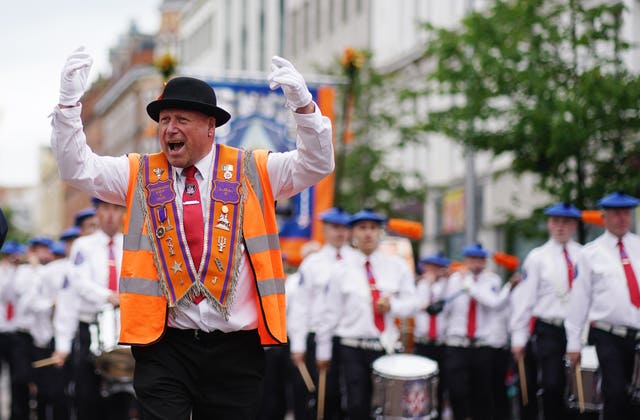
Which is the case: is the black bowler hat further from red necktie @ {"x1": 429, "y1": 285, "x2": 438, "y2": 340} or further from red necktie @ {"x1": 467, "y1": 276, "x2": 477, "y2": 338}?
red necktie @ {"x1": 429, "y1": 285, "x2": 438, "y2": 340}

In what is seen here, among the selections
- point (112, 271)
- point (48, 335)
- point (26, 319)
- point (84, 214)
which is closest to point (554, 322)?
point (112, 271)

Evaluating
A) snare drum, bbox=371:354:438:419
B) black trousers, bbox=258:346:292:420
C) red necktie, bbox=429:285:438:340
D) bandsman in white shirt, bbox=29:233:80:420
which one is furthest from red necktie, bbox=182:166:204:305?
red necktie, bbox=429:285:438:340

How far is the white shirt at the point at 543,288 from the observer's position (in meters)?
15.0

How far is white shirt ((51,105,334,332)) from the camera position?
7180 mm

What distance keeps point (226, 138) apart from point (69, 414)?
32.1 feet

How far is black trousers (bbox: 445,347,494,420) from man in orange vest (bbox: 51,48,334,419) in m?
11.0

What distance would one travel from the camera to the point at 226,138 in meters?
25.2

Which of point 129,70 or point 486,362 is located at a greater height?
point 129,70

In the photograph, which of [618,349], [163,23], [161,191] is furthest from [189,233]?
[163,23]

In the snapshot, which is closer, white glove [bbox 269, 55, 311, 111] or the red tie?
white glove [bbox 269, 55, 311, 111]

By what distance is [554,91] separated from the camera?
1995 centimetres

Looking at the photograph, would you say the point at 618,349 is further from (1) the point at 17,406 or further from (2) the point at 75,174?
(1) the point at 17,406

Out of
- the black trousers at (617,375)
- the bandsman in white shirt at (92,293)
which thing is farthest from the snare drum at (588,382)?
the bandsman in white shirt at (92,293)

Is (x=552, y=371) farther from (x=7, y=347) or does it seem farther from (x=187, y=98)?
(x=7, y=347)
